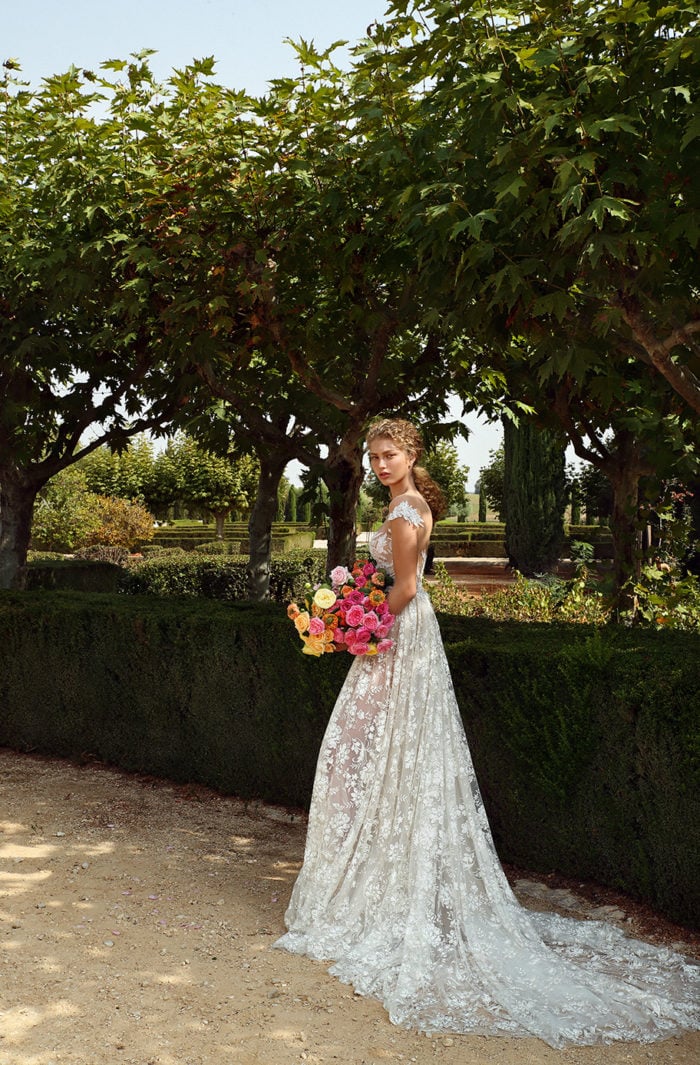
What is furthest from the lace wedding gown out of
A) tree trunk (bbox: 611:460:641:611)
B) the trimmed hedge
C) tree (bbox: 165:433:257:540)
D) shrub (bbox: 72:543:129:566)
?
tree (bbox: 165:433:257:540)

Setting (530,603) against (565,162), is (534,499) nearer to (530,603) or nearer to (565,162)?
(530,603)

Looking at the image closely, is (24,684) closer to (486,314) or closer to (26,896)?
(26,896)

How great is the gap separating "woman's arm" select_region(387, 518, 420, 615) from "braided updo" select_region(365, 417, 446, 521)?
0.87 ft

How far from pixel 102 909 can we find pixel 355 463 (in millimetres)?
5097

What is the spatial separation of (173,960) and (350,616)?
1.53 metres

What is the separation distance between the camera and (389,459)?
13.7ft

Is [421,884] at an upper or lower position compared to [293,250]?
lower

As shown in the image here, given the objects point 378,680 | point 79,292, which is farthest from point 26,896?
point 79,292

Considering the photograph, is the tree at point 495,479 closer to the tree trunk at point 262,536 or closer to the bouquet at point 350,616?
the tree trunk at point 262,536

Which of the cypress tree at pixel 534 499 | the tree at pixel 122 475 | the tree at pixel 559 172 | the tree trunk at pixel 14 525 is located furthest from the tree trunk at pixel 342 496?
the tree at pixel 122 475

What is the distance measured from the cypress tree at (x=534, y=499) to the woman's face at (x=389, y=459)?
1644 centimetres

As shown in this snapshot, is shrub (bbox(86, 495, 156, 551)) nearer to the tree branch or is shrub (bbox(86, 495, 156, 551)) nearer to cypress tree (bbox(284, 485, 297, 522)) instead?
cypress tree (bbox(284, 485, 297, 522))

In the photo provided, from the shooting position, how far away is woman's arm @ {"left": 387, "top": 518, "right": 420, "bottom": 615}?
4043 millimetres

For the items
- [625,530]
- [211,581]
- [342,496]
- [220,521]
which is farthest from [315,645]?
[220,521]
